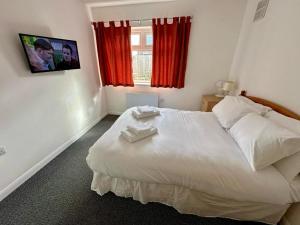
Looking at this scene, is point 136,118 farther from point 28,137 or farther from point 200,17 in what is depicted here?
point 200,17

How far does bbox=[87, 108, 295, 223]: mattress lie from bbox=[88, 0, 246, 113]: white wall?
1.77 m

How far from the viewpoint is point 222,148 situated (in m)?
1.41

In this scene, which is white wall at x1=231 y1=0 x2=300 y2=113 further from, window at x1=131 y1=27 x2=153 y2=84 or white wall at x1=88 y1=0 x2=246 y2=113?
window at x1=131 y1=27 x2=153 y2=84

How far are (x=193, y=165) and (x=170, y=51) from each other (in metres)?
2.40

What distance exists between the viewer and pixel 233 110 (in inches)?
71.4

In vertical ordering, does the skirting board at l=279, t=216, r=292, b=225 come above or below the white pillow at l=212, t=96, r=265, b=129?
below

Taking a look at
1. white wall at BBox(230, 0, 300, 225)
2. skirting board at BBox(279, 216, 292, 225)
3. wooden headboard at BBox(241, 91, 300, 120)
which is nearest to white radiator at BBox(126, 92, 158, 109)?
white wall at BBox(230, 0, 300, 225)

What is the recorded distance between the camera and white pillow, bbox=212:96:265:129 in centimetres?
171

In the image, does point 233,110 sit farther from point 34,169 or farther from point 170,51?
point 34,169

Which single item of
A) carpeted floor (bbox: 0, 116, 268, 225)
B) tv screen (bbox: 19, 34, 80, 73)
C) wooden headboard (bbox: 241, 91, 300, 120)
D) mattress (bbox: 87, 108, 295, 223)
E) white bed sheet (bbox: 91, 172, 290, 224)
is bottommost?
carpeted floor (bbox: 0, 116, 268, 225)

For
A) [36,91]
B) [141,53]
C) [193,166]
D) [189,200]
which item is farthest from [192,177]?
[141,53]

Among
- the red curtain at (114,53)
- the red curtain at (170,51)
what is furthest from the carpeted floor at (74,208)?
the red curtain at (170,51)

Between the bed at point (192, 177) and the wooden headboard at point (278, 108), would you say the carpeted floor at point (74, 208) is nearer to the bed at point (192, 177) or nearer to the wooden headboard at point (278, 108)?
the bed at point (192, 177)

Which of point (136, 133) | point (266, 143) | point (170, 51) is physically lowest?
point (136, 133)
